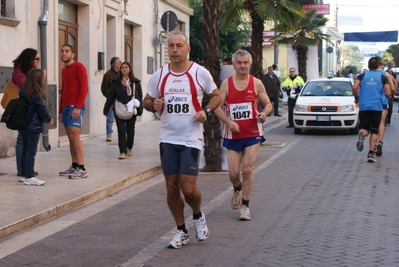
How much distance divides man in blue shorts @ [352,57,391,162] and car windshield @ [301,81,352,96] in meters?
7.32

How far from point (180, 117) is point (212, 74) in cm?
624

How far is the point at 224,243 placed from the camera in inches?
279

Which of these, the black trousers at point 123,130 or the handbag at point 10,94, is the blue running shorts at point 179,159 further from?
the black trousers at point 123,130

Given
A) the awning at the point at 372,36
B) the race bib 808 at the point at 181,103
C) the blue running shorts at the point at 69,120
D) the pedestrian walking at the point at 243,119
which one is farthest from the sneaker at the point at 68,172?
the awning at the point at 372,36

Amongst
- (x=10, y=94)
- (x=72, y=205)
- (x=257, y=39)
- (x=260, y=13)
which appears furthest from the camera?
→ (x=257, y=39)

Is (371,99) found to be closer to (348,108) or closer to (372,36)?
(348,108)

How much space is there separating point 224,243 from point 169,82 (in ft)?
5.29

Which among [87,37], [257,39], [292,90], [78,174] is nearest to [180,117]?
[78,174]

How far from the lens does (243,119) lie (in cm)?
840

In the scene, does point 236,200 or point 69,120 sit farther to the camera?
point 69,120

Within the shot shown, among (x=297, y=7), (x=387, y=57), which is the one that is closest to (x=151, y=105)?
(x=297, y=7)

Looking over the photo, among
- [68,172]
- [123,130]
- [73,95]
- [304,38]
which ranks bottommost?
[68,172]

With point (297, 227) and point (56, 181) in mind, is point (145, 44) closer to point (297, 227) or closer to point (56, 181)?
point (56, 181)

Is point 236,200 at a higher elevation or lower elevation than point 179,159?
lower
